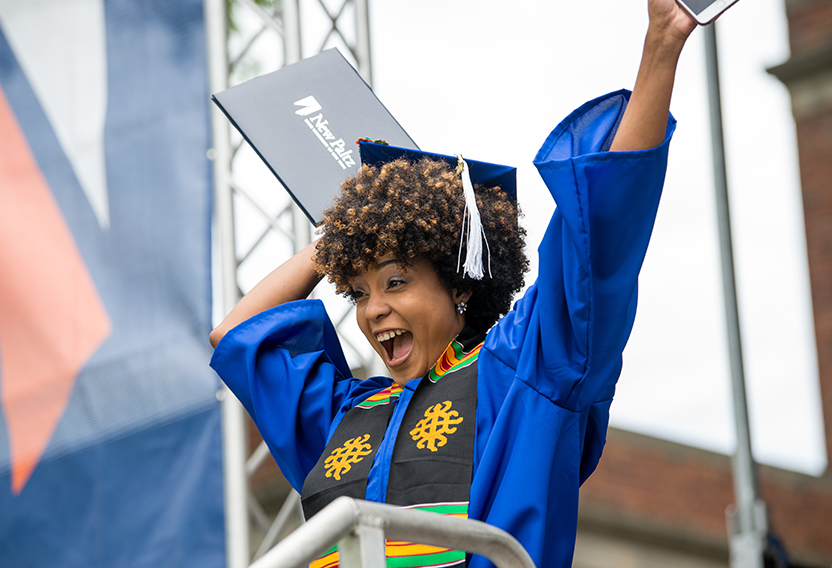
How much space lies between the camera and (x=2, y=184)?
3924mm

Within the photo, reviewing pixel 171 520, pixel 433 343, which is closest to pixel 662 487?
pixel 171 520

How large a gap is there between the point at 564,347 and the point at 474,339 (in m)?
0.36

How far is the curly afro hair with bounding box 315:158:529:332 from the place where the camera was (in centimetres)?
183

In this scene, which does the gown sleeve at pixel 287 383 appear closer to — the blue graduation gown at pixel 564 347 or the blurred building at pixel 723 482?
the blue graduation gown at pixel 564 347

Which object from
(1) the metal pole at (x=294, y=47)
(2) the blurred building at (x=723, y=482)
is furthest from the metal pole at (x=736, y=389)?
(2) the blurred building at (x=723, y=482)

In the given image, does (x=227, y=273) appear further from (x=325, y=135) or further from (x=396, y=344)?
(x=396, y=344)

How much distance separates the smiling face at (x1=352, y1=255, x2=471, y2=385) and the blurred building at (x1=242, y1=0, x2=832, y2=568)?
5853mm

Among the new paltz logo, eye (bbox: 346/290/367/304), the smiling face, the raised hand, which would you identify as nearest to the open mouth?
the smiling face

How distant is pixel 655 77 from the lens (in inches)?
56.6

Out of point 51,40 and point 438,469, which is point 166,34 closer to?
point 51,40

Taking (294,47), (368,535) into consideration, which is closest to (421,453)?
(368,535)

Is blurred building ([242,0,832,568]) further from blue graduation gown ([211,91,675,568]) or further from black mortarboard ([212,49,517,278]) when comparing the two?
blue graduation gown ([211,91,675,568])

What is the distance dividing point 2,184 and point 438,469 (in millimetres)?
2864

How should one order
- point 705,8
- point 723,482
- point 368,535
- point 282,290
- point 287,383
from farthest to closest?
point 723,482
point 282,290
point 287,383
point 705,8
point 368,535
